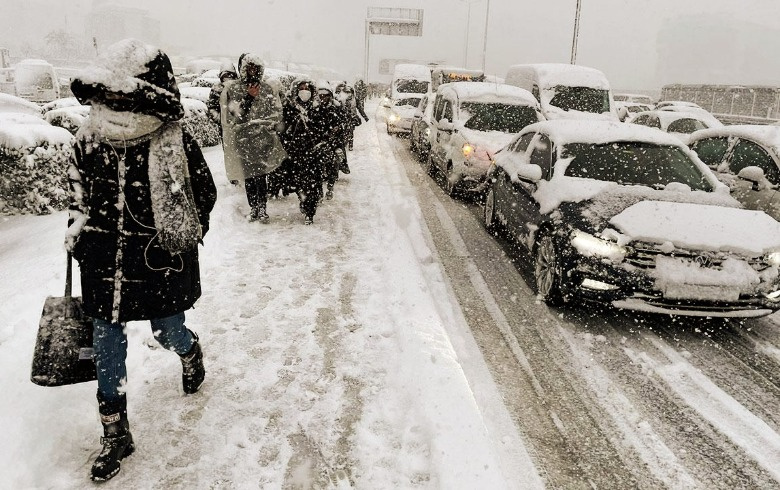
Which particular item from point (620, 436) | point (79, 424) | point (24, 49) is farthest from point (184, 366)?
point (24, 49)

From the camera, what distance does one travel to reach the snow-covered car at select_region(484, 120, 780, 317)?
4258mm

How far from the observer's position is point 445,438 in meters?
2.96

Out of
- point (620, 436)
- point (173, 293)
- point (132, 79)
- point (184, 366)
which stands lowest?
point (620, 436)

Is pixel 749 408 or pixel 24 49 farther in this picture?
pixel 24 49

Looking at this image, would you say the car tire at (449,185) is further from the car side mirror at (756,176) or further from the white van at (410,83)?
the white van at (410,83)

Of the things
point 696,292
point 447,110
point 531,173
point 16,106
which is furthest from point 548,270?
point 16,106

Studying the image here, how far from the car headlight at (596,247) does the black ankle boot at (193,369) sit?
3.10 metres

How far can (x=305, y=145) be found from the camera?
7.27 metres

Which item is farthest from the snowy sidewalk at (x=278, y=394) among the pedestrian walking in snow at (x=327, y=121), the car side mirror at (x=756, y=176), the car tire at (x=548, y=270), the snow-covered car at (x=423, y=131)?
the snow-covered car at (x=423, y=131)

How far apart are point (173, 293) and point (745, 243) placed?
169 inches

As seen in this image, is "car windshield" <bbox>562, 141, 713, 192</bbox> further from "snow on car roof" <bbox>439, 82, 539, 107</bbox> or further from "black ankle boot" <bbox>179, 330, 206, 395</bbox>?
"snow on car roof" <bbox>439, 82, 539, 107</bbox>

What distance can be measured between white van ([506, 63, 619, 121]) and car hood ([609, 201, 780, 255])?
331 inches

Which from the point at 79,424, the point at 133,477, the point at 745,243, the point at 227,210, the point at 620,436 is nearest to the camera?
the point at 133,477

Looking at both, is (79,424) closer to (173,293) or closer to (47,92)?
(173,293)
